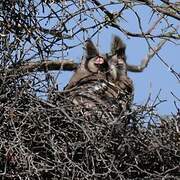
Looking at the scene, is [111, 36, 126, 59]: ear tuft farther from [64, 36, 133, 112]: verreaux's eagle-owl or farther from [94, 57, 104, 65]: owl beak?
[94, 57, 104, 65]: owl beak

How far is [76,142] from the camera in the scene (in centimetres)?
282

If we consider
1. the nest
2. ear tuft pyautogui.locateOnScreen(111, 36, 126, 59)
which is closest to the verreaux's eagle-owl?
ear tuft pyautogui.locateOnScreen(111, 36, 126, 59)

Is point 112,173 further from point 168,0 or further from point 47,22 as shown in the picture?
point 168,0

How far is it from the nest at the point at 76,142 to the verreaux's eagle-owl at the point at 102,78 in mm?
239

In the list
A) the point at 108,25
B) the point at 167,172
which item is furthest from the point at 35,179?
the point at 108,25

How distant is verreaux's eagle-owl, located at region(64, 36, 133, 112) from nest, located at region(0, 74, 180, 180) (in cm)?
24

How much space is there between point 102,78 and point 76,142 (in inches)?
49.1

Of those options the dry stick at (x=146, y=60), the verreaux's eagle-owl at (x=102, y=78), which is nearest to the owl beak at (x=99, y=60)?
the verreaux's eagle-owl at (x=102, y=78)

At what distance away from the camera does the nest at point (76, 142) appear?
9.03 feet

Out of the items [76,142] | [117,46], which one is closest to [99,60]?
[117,46]

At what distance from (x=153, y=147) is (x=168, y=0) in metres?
0.76

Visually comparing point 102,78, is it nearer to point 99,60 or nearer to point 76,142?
point 99,60

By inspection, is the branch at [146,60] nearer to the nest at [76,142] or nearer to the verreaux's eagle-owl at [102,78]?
the verreaux's eagle-owl at [102,78]

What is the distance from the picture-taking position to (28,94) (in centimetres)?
288
